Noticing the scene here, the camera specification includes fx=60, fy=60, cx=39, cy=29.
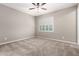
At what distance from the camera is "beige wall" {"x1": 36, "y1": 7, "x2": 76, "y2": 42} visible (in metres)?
3.49

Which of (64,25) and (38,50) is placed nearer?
(38,50)

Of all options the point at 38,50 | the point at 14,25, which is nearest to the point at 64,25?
the point at 38,50

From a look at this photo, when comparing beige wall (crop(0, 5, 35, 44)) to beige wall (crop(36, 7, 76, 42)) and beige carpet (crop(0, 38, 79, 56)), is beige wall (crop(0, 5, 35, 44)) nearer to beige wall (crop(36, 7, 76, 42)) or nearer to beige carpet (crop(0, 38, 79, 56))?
beige carpet (crop(0, 38, 79, 56))

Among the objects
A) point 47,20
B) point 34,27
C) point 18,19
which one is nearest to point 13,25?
point 18,19

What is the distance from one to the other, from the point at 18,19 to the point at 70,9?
342cm

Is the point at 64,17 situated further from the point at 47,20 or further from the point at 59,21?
the point at 47,20

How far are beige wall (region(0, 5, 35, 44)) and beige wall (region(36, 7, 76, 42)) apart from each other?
5.16 feet

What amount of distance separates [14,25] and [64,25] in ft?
10.6

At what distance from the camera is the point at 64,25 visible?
3.85 metres

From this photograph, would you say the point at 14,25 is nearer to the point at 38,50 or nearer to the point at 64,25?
the point at 38,50

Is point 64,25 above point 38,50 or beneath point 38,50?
above

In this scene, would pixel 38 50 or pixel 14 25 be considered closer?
pixel 38 50

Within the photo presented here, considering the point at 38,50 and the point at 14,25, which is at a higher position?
the point at 14,25

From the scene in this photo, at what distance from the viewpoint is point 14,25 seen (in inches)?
154
